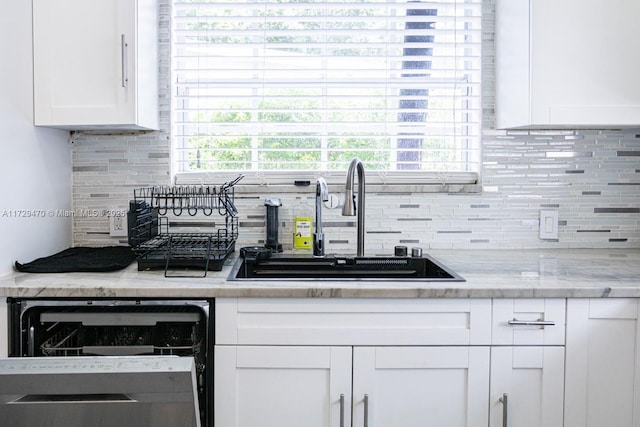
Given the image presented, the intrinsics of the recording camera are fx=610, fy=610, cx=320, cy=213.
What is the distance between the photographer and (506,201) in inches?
99.4

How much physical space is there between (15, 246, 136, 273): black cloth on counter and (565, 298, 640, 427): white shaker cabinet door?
56.6 inches

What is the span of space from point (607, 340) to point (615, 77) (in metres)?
0.95

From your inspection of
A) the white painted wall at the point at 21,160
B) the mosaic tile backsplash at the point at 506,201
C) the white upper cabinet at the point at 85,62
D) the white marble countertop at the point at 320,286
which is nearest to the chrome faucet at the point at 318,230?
the mosaic tile backsplash at the point at 506,201

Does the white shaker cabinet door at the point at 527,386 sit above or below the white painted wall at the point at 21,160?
below

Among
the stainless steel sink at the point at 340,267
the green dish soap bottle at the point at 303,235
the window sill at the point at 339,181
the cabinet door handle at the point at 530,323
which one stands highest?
the window sill at the point at 339,181

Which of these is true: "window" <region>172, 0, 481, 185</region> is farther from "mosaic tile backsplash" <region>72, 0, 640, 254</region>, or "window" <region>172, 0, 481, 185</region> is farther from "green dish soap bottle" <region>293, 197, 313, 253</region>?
"green dish soap bottle" <region>293, 197, 313, 253</region>

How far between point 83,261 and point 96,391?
1.01 m

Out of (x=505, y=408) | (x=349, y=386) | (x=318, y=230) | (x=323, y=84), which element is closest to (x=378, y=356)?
(x=349, y=386)

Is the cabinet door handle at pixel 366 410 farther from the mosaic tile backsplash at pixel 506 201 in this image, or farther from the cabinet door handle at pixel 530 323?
the mosaic tile backsplash at pixel 506 201

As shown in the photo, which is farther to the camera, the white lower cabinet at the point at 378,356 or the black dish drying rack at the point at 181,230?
the black dish drying rack at the point at 181,230

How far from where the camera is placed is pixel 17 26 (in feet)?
6.65

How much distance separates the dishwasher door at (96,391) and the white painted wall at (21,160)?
0.90 metres

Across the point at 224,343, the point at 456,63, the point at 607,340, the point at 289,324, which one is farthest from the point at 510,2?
the point at 224,343

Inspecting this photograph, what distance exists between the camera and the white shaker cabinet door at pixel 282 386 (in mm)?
1784
